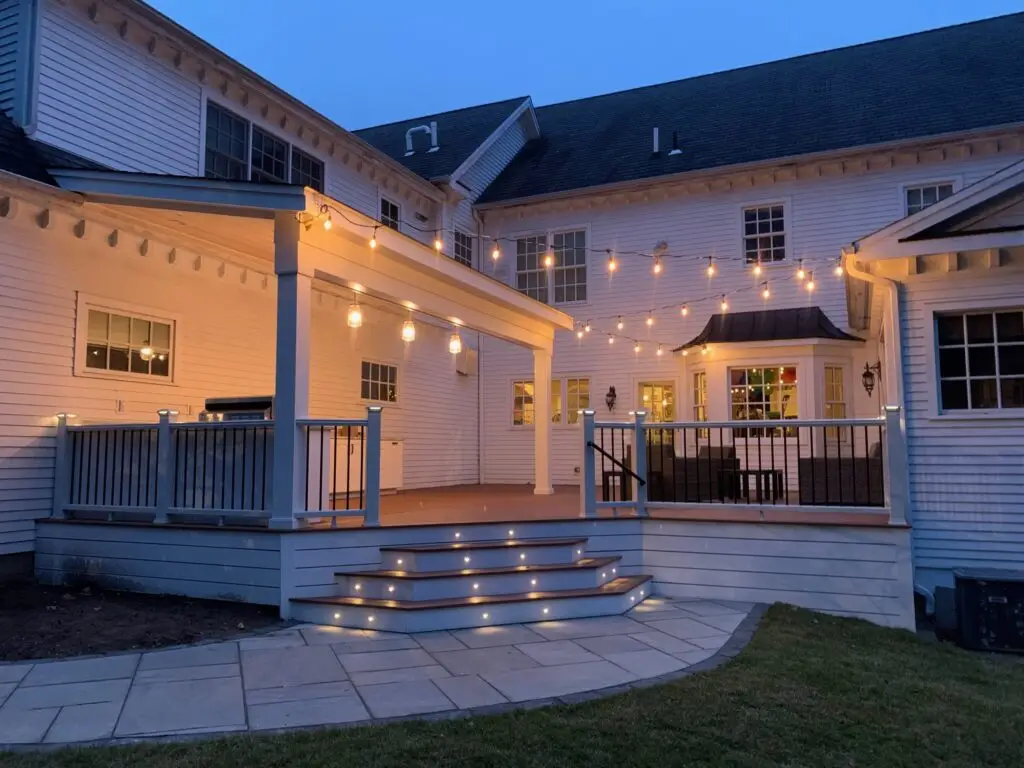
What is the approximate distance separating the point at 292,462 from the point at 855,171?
10494 millimetres

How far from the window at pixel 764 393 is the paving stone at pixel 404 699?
8.73 m

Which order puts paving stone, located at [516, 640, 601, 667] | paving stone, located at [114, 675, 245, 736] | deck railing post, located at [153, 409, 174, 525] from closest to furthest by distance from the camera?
1. paving stone, located at [114, 675, 245, 736]
2. paving stone, located at [516, 640, 601, 667]
3. deck railing post, located at [153, 409, 174, 525]

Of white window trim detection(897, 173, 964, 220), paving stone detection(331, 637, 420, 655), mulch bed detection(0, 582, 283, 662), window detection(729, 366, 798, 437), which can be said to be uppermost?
white window trim detection(897, 173, 964, 220)

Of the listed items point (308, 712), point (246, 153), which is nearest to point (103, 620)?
point (308, 712)

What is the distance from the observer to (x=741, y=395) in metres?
12.3

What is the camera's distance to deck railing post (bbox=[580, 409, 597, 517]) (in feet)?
25.3

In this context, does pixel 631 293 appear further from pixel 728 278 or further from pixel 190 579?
pixel 190 579

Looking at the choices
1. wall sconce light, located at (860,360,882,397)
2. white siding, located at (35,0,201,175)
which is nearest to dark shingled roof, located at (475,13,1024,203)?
wall sconce light, located at (860,360,882,397)

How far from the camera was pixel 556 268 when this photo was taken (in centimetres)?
1460

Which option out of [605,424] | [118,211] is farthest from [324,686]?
[118,211]

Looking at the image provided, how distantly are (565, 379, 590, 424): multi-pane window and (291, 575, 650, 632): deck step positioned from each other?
7577 mm

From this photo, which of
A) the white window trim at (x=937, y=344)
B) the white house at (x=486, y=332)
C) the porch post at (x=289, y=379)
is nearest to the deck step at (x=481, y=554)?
the white house at (x=486, y=332)

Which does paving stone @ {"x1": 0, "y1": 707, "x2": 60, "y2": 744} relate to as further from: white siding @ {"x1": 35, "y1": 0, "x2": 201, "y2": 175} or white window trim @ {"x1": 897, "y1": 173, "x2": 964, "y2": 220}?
white window trim @ {"x1": 897, "y1": 173, "x2": 964, "y2": 220}

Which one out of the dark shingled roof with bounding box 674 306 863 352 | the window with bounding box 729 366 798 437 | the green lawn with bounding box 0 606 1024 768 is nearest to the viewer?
the green lawn with bounding box 0 606 1024 768
